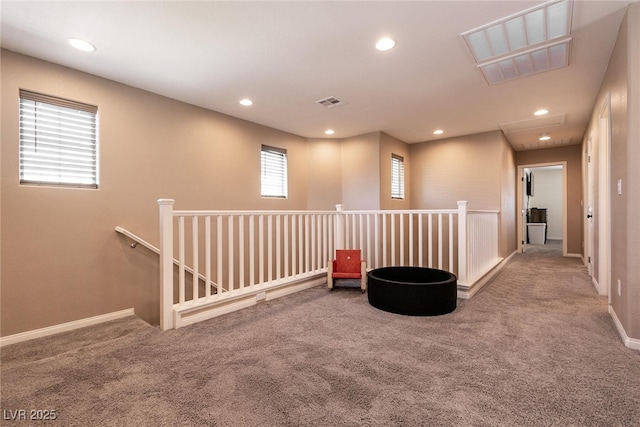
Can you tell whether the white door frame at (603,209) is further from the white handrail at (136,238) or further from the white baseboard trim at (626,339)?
the white handrail at (136,238)

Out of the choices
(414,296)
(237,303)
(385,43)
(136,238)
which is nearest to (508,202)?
(414,296)

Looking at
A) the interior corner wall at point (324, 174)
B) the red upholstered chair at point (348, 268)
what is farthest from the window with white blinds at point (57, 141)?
the interior corner wall at point (324, 174)

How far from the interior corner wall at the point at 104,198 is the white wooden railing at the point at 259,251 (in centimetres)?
45

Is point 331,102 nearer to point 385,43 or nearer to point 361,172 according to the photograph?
point 385,43

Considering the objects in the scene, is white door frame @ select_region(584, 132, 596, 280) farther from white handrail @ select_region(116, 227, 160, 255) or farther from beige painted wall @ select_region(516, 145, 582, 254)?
white handrail @ select_region(116, 227, 160, 255)

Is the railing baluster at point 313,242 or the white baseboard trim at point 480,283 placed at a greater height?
the railing baluster at point 313,242

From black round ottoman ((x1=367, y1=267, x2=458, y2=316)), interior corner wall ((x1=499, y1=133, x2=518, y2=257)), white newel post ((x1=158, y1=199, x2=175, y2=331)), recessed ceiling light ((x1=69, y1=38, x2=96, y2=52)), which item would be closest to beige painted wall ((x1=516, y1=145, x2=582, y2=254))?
interior corner wall ((x1=499, y1=133, x2=518, y2=257))

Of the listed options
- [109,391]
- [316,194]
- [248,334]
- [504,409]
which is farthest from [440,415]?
[316,194]

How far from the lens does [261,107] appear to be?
4059 mm

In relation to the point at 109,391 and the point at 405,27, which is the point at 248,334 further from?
the point at 405,27

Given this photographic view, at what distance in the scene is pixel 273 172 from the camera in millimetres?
5070

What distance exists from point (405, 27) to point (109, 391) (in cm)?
319

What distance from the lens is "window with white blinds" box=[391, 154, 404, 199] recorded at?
5.85 metres

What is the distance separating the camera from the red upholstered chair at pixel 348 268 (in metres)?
3.73
